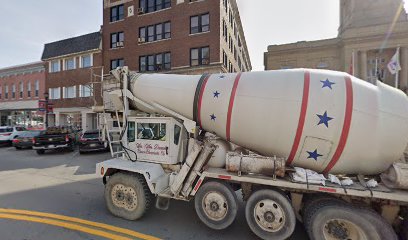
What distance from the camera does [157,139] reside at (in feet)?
17.6

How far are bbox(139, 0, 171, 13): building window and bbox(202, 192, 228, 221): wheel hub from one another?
76.6 feet

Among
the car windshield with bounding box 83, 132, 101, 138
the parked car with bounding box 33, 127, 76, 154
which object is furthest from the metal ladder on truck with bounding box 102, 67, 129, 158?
the parked car with bounding box 33, 127, 76, 154

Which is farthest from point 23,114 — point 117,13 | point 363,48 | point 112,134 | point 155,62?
point 363,48

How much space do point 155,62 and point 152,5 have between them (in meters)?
6.35

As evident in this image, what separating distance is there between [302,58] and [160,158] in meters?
28.8

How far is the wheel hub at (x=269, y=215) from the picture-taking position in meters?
4.06

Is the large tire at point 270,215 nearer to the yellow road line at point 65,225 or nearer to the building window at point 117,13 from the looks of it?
the yellow road line at point 65,225

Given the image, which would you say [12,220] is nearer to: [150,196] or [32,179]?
[150,196]

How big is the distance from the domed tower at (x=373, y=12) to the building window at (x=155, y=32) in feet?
82.6

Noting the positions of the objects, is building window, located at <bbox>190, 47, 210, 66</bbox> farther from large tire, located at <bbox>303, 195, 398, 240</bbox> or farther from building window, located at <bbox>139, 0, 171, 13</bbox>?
large tire, located at <bbox>303, 195, 398, 240</bbox>

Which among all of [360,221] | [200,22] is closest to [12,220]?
[360,221]

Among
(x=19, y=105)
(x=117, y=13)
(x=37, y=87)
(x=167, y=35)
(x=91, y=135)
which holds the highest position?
(x=117, y=13)

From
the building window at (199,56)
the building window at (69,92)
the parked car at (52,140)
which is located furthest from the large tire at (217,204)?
the building window at (69,92)

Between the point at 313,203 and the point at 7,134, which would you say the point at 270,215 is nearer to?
the point at 313,203
